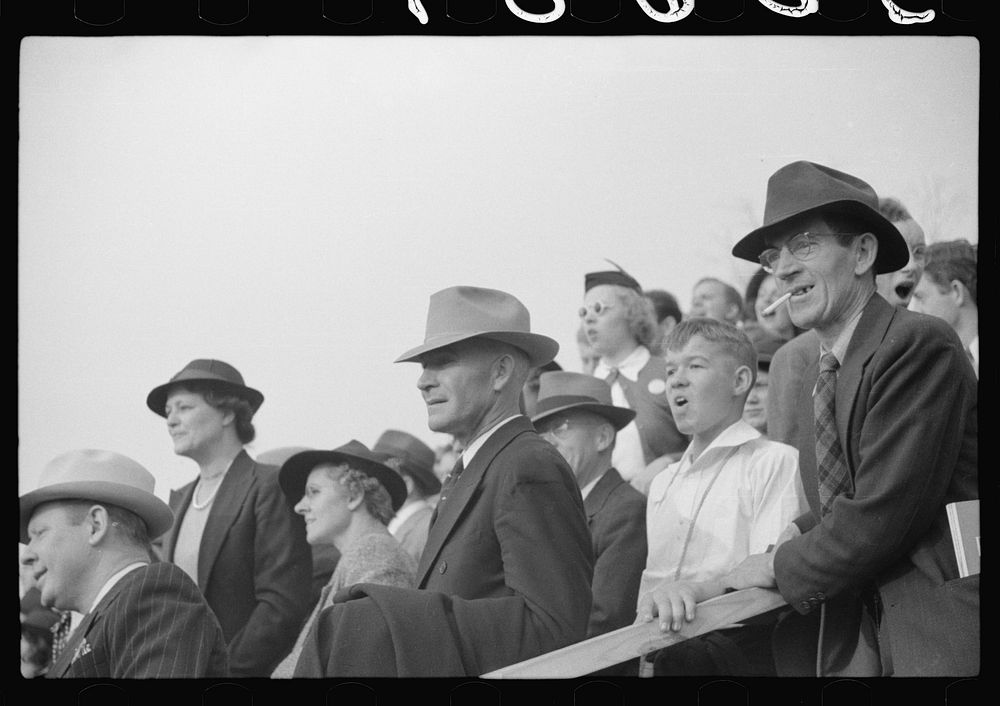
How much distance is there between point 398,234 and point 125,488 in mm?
1582

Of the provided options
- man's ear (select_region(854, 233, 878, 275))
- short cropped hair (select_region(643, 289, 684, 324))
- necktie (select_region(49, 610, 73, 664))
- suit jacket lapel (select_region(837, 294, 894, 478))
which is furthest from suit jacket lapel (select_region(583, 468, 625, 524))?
necktie (select_region(49, 610, 73, 664))

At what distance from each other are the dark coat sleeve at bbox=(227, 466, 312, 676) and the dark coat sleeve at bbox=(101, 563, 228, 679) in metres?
0.11

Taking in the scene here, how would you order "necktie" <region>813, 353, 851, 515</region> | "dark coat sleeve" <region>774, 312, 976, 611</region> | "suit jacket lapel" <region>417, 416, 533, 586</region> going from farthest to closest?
"suit jacket lapel" <region>417, 416, 533, 586</region> < "necktie" <region>813, 353, 851, 515</region> < "dark coat sleeve" <region>774, 312, 976, 611</region>

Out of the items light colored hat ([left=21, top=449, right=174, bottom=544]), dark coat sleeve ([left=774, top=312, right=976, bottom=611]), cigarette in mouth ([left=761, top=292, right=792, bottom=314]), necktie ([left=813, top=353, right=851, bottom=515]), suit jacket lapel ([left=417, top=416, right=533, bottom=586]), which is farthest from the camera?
light colored hat ([left=21, top=449, right=174, bottom=544])

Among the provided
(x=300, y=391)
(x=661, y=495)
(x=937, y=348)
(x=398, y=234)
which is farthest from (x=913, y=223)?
(x=300, y=391)

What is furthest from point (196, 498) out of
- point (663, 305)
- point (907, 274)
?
point (907, 274)

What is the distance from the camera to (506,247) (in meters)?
6.23

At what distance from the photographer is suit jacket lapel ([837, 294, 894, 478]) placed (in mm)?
5867

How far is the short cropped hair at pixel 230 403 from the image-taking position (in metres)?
6.23

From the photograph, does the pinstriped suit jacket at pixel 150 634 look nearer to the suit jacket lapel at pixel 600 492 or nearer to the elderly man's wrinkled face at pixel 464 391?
the elderly man's wrinkled face at pixel 464 391

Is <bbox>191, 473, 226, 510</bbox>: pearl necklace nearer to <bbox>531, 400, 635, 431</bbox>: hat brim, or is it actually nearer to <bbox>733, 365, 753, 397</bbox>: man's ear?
<bbox>531, 400, 635, 431</bbox>: hat brim

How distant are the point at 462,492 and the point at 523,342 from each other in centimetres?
68

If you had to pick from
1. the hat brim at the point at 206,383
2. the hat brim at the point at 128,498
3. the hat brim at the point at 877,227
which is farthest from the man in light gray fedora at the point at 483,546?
the hat brim at the point at 877,227
